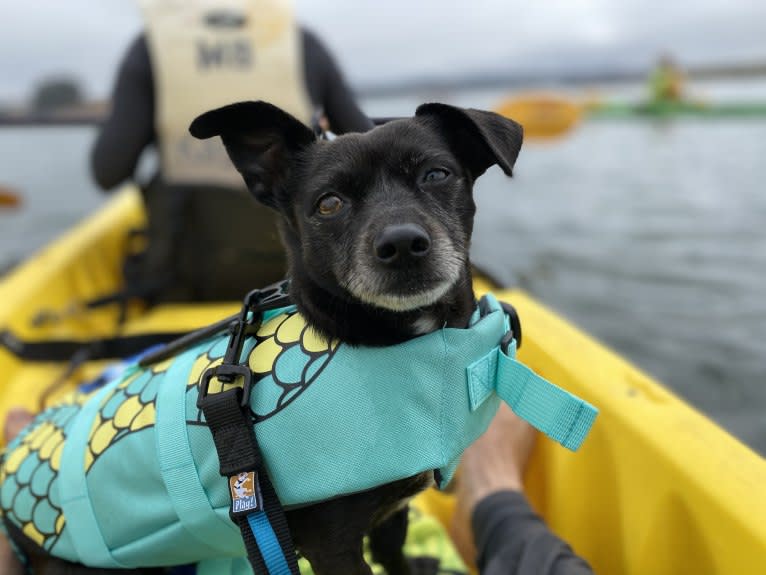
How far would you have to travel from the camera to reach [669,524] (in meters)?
1.75

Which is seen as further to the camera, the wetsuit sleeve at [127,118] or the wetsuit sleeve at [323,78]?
the wetsuit sleeve at [127,118]

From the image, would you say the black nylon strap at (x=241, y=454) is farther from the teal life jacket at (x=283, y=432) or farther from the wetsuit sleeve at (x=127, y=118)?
the wetsuit sleeve at (x=127, y=118)

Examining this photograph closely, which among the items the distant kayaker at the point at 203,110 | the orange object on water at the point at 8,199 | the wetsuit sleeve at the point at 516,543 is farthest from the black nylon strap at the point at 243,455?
the orange object on water at the point at 8,199

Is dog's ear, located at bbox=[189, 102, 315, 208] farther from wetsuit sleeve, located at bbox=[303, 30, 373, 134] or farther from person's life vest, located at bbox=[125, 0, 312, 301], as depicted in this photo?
person's life vest, located at bbox=[125, 0, 312, 301]

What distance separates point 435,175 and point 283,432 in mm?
679

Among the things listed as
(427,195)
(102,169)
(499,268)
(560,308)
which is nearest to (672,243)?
(560,308)

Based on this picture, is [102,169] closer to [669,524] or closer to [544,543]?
[544,543]

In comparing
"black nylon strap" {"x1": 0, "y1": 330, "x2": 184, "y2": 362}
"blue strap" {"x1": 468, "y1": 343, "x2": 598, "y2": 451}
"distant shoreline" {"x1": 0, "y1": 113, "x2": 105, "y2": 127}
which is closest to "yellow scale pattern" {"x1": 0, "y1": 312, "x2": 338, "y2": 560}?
"blue strap" {"x1": 468, "y1": 343, "x2": 598, "y2": 451}

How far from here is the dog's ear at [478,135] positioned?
1469 mm

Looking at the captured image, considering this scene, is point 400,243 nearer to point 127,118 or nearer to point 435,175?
point 435,175

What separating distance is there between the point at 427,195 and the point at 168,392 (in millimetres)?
758

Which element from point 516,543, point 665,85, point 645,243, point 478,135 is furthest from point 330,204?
point 665,85

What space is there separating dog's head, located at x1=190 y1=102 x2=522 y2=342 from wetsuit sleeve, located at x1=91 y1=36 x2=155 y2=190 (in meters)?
1.80

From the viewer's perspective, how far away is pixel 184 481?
1.45m
